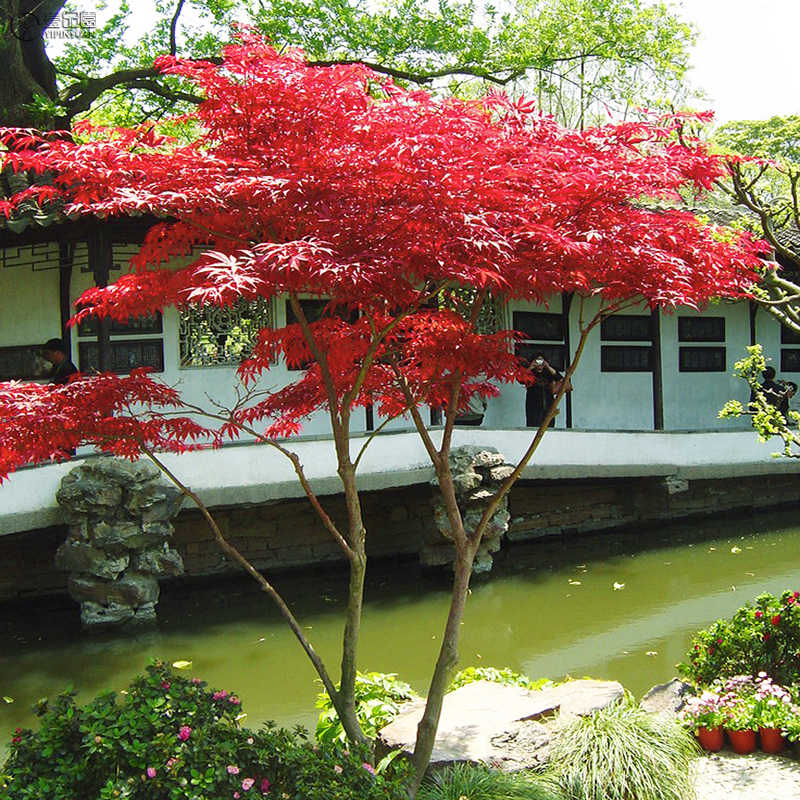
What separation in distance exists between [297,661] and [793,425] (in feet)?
32.2

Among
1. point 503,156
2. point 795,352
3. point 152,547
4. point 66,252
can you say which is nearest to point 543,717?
point 503,156

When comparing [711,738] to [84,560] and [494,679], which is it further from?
[84,560]

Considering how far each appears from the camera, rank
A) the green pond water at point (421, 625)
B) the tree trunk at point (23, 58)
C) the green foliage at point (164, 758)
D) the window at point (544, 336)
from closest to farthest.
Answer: the green foliage at point (164, 758) < the green pond water at point (421, 625) < the tree trunk at point (23, 58) < the window at point (544, 336)

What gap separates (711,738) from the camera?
5367 mm

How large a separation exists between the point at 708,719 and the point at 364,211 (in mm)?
3503

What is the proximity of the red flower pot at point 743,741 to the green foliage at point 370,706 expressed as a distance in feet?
6.06

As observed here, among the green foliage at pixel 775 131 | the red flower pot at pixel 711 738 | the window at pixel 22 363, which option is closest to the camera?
the red flower pot at pixel 711 738

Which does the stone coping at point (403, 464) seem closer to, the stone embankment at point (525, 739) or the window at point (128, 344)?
the window at point (128, 344)

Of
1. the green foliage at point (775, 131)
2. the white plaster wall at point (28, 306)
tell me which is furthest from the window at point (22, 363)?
the green foliage at point (775, 131)

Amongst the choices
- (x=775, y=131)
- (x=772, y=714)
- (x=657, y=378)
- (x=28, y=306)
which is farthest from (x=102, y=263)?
(x=775, y=131)

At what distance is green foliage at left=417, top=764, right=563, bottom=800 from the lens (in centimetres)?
453

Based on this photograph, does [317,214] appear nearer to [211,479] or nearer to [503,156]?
[503,156]

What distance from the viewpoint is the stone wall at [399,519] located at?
407 inches

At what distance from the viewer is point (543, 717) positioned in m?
5.43
